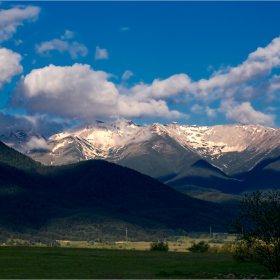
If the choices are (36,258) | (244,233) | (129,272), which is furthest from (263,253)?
(36,258)

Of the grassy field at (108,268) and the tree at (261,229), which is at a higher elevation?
the tree at (261,229)

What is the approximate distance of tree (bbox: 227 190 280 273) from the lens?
95812mm

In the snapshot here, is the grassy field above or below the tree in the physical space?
below

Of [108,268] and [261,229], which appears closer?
[261,229]

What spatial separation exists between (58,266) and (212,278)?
35.5m

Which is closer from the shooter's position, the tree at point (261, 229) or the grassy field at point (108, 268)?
the tree at point (261, 229)

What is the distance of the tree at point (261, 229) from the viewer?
95812 millimetres

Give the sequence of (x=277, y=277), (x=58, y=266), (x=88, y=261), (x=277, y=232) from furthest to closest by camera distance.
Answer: (x=88, y=261)
(x=58, y=266)
(x=277, y=232)
(x=277, y=277)

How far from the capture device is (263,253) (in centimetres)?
9838

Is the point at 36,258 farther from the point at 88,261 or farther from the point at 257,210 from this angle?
the point at 257,210

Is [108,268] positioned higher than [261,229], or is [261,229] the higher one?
[261,229]

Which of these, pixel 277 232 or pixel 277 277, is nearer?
pixel 277 277

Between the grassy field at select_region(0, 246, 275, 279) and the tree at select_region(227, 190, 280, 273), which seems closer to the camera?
the tree at select_region(227, 190, 280, 273)

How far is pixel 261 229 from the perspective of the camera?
97188 millimetres
